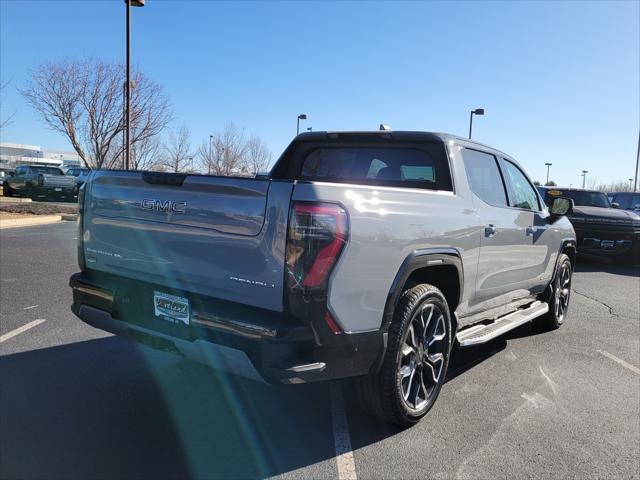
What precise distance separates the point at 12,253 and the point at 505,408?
9.22 meters

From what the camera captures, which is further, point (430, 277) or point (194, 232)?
point (430, 277)

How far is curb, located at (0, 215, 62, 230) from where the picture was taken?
45.6ft

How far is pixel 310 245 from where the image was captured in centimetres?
265

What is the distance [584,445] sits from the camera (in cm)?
334

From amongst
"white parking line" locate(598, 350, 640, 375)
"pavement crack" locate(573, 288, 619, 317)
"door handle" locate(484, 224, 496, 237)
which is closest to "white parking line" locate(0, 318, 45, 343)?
"door handle" locate(484, 224, 496, 237)

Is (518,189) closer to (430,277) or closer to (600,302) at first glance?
(430,277)

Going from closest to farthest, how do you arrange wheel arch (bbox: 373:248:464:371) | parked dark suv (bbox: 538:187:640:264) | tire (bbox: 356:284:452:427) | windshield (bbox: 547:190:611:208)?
wheel arch (bbox: 373:248:464:371), tire (bbox: 356:284:452:427), parked dark suv (bbox: 538:187:640:264), windshield (bbox: 547:190:611:208)

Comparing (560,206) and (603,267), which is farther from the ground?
(560,206)

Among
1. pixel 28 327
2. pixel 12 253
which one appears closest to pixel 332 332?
pixel 28 327

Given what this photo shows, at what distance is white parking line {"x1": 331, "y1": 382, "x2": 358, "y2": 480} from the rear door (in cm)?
141

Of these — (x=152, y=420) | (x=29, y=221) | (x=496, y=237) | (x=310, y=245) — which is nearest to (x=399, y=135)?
(x=496, y=237)

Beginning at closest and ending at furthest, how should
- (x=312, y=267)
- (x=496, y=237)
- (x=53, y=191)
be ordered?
(x=312, y=267) < (x=496, y=237) < (x=53, y=191)

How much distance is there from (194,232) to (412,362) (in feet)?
5.61

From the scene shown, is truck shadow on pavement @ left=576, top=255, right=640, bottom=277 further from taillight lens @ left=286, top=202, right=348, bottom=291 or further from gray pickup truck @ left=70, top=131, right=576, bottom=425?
taillight lens @ left=286, top=202, right=348, bottom=291
